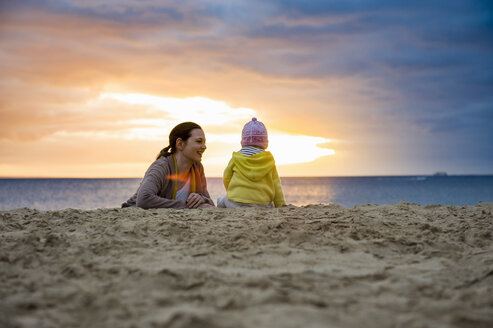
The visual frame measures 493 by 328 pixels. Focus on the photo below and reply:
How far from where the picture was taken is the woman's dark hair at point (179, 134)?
5.34 metres

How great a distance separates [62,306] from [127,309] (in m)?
0.36

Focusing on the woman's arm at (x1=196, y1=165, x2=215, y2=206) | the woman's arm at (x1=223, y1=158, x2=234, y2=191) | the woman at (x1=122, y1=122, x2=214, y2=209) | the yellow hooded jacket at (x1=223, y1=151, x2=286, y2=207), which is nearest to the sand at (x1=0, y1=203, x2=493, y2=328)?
the yellow hooded jacket at (x1=223, y1=151, x2=286, y2=207)

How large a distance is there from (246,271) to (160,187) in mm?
3192

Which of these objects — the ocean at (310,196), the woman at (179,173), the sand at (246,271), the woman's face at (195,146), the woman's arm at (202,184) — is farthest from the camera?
the ocean at (310,196)

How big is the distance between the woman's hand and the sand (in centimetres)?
117

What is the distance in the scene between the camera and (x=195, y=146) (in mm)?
5297

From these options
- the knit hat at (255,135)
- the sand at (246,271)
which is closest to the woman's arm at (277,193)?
the knit hat at (255,135)

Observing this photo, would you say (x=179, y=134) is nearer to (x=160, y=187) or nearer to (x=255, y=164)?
(x=160, y=187)

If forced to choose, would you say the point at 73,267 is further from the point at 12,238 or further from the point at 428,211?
the point at 428,211

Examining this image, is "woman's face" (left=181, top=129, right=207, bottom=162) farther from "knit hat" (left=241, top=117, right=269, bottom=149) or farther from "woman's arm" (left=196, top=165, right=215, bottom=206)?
"knit hat" (left=241, top=117, right=269, bottom=149)

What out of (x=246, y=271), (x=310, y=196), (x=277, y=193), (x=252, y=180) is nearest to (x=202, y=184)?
(x=252, y=180)

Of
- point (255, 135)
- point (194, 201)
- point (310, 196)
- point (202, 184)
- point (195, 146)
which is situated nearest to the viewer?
point (194, 201)

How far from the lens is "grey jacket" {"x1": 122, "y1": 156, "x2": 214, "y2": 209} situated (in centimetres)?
496

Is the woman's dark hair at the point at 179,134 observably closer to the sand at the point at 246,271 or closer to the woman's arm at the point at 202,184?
the woman's arm at the point at 202,184
